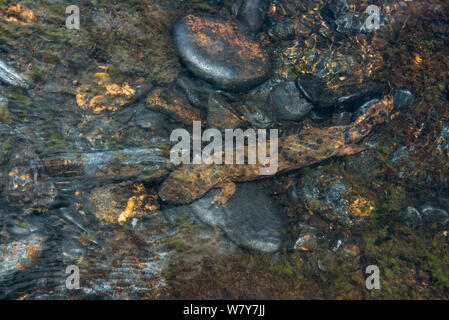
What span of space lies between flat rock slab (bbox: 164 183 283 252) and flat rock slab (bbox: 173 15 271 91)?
2016 mm

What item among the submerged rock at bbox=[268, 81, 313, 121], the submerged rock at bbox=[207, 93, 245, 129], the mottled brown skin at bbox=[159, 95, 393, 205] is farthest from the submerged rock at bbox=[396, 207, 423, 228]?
the submerged rock at bbox=[207, 93, 245, 129]

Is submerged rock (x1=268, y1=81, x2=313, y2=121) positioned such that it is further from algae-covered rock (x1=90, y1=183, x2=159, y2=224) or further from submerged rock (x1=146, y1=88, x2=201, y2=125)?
algae-covered rock (x1=90, y1=183, x2=159, y2=224)

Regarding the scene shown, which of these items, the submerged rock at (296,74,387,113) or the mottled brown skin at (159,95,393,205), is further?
the submerged rock at (296,74,387,113)

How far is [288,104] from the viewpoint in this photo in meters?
5.23

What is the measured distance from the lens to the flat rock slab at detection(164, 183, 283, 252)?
176 inches

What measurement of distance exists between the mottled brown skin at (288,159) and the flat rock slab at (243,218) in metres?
0.14

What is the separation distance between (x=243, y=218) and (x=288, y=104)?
2260 millimetres

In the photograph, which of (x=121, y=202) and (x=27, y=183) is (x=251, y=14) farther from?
(x=27, y=183)

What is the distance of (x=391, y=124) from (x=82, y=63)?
5770 mm

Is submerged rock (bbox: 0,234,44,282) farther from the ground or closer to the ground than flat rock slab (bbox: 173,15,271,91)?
closer to the ground
